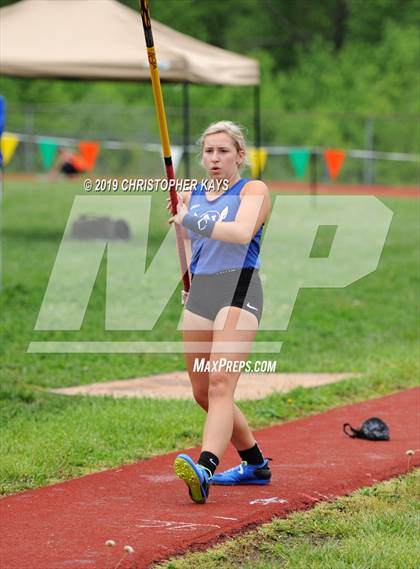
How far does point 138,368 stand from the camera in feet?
36.2

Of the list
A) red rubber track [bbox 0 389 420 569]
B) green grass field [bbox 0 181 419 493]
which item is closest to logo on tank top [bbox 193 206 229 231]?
red rubber track [bbox 0 389 420 569]

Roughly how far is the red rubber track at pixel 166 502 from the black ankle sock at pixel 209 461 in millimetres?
202

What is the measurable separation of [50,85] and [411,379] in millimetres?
41718

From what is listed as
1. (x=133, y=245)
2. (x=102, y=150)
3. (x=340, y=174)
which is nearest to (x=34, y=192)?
(x=102, y=150)

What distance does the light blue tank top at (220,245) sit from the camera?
625 cm

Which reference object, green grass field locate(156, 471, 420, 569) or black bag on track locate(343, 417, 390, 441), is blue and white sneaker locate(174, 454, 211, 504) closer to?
green grass field locate(156, 471, 420, 569)

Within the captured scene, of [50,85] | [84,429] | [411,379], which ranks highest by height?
[84,429]

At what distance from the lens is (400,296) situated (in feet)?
51.0

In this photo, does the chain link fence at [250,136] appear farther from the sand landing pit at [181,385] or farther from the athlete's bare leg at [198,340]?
the athlete's bare leg at [198,340]

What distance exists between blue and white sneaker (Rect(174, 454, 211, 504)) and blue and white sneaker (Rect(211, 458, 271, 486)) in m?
0.49

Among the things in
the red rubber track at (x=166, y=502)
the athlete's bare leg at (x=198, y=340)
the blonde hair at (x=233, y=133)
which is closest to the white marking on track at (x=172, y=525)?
the red rubber track at (x=166, y=502)

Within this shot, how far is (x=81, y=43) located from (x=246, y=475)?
1380 cm

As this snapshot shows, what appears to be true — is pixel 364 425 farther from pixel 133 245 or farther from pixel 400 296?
pixel 133 245

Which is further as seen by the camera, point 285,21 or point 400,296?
point 285,21
